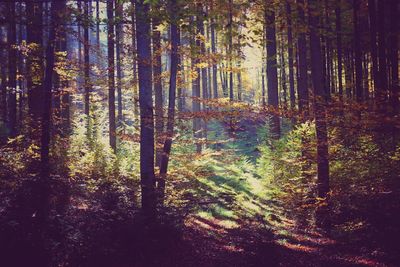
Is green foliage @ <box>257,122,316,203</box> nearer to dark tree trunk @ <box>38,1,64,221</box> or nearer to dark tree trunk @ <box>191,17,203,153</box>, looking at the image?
dark tree trunk @ <box>191,17,203,153</box>

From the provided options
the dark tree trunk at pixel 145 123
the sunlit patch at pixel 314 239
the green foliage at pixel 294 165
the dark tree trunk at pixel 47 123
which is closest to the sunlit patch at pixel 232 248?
the sunlit patch at pixel 314 239

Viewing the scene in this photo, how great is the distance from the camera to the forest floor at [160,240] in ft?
24.6

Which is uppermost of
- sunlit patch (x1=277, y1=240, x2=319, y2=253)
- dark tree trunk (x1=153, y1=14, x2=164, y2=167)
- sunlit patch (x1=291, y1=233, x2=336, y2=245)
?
dark tree trunk (x1=153, y1=14, x2=164, y2=167)

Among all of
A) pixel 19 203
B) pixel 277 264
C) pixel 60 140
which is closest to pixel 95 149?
pixel 60 140

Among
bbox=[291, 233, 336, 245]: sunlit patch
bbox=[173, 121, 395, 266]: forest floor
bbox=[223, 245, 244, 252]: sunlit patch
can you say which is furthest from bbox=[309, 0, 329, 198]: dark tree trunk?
bbox=[223, 245, 244, 252]: sunlit patch

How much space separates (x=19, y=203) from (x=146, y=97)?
491 cm

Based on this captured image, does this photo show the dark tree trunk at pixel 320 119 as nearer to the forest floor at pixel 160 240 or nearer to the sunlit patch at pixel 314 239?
the sunlit patch at pixel 314 239

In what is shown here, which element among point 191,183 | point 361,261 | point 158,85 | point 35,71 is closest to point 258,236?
point 361,261

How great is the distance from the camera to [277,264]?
8.73 metres

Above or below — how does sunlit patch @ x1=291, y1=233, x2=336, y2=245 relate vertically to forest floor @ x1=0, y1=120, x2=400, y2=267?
below

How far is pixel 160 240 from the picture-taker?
9.77 meters

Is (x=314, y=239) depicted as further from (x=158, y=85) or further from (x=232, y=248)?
(x=158, y=85)

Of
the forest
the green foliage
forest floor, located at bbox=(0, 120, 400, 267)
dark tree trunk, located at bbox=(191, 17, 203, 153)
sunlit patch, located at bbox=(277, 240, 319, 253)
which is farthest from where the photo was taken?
the green foliage

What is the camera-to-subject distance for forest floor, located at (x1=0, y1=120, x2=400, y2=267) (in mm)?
7493
